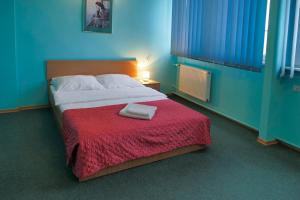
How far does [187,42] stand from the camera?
190 inches

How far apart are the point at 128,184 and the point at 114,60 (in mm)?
2860

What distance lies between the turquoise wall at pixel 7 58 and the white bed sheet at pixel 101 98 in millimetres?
643

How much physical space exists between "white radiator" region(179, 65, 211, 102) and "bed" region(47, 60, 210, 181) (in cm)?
102

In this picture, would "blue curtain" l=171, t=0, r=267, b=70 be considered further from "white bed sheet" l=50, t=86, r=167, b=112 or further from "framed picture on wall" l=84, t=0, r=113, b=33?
"framed picture on wall" l=84, t=0, r=113, b=33

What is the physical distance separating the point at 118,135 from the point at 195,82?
2.42 metres

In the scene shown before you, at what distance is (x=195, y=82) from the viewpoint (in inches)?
181

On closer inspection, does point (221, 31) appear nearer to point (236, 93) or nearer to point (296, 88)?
point (236, 93)

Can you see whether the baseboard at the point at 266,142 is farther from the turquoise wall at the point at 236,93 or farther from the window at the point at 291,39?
the window at the point at 291,39

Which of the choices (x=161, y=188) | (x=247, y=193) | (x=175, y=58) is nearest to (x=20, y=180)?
(x=161, y=188)

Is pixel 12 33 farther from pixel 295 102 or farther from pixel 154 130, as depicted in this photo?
pixel 295 102

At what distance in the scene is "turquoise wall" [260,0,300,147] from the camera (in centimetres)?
298

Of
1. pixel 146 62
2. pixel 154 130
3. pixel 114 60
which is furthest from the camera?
pixel 146 62

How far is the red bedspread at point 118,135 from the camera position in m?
2.38

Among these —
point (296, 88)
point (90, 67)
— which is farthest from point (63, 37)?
point (296, 88)
